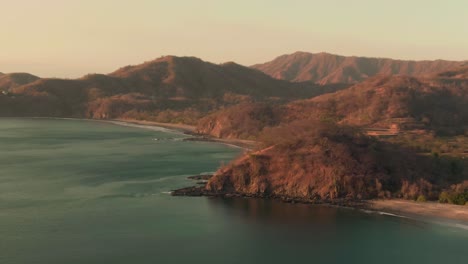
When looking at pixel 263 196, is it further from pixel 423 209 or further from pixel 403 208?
pixel 423 209

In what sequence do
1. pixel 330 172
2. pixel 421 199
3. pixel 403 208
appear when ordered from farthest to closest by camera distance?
1. pixel 330 172
2. pixel 421 199
3. pixel 403 208

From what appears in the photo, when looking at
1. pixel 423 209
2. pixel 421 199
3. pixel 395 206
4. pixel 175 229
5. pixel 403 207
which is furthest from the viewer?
pixel 421 199

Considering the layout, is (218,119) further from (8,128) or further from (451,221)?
(451,221)

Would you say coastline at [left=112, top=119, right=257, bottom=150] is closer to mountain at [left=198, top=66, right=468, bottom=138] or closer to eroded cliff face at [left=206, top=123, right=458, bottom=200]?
mountain at [left=198, top=66, right=468, bottom=138]

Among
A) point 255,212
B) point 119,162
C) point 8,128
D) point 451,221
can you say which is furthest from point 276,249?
point 8,128

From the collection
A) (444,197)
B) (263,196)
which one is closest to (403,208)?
(444,197)

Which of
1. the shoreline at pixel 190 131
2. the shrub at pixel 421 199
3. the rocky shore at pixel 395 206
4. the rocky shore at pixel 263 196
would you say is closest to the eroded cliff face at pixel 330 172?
the rocky shore at pixel 263 196

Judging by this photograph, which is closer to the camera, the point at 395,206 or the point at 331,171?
the point at 395,206

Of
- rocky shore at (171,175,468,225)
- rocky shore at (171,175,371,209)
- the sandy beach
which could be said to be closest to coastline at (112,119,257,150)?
rocky shore at (171,175,371,209)
